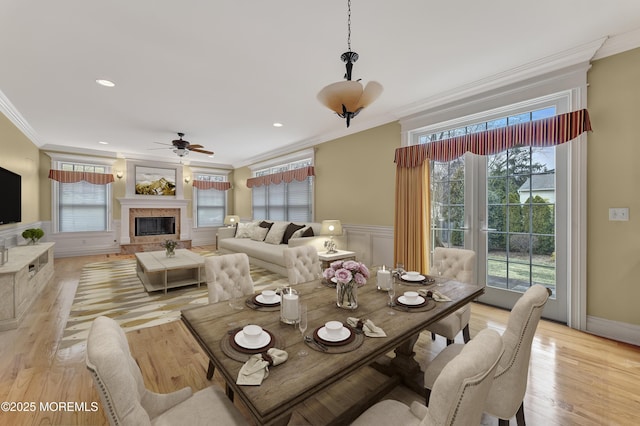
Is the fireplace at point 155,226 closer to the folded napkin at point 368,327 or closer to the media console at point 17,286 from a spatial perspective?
the media console at point 17,286

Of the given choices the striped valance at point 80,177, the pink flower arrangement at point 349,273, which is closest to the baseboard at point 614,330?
the pink flower arrangement at point 349,273

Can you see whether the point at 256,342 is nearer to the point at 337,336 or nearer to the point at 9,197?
the point at 337,336

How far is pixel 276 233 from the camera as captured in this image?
19.0ft

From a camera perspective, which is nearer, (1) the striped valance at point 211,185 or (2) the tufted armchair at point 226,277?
(2) the tufted armchair at point 226,277

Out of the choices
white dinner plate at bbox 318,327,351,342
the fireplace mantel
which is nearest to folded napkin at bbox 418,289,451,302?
white dinner plate at bbox 318,327,351,342

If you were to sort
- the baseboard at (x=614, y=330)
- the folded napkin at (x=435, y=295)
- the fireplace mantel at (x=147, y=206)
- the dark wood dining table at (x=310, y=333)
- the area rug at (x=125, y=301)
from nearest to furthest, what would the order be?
the dark wood dining table at (x=310, y=333), the folded napkin at (x=435, y=295), the baseboard at (x=614, y=330), the area rug at (x=125, y=301), the fireplace mantel at (x=147, y=206)

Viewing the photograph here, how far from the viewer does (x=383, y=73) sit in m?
3.01

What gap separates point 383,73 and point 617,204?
255 centimetres

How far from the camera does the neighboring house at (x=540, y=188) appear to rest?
292 centimetres

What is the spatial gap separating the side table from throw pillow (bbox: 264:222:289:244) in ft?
4.41

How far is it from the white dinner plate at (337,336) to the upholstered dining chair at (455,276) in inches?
41.0

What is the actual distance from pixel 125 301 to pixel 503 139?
502 centimetres

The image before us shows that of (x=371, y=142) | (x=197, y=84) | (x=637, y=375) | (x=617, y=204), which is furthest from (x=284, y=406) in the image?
(x=371, y=142)

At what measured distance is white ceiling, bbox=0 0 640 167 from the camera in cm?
206
